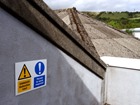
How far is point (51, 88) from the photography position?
127 inches

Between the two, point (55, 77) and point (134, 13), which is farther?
point (134, 13)

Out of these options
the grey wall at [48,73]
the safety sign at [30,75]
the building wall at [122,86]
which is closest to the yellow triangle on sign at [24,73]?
the safety sign at [30,75]

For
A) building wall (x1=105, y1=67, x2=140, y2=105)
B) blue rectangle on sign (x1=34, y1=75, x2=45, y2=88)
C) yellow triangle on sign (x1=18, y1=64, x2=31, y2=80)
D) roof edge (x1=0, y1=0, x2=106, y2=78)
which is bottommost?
building wall (x1=105, y1=67, x2=140, y2=105)

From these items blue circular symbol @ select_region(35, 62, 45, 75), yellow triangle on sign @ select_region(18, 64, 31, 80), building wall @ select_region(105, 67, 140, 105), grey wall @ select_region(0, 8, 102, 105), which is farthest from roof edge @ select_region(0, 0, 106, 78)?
building wall @ select_region(105, 67, 140, 105)

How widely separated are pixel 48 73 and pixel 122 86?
2.17 meters

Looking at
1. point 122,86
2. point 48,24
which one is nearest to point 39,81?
point 48,24

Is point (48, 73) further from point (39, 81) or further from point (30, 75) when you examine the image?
point (30, 75)

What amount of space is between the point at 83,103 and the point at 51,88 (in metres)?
1.24

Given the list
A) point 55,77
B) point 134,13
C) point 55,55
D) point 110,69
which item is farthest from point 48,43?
point 134,13

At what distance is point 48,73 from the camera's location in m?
3.12

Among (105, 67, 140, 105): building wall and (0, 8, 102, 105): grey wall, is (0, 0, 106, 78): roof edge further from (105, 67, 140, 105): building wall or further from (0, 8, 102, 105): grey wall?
(105, 67, 140, 105): building wall

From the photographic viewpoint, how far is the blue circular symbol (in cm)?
285

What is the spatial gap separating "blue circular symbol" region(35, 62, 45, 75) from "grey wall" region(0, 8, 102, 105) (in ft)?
0.32

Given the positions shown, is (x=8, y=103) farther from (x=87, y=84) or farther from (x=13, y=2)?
(x=87, y=84)
